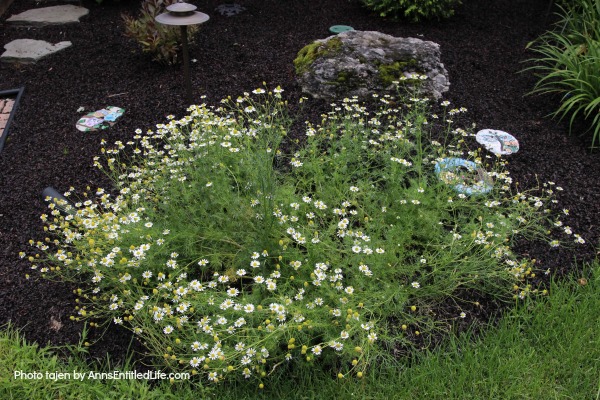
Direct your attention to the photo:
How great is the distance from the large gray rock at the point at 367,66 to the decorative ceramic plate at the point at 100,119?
5.40 ft

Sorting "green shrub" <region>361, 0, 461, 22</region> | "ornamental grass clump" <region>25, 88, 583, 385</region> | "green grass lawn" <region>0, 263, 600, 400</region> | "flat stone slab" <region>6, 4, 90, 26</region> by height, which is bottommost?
"green grass lawn" <region>0, 263, 600, 400</region>

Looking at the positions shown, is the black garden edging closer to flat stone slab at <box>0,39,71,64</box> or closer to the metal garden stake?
flat stone slab at <box>0,39,71,64</box>

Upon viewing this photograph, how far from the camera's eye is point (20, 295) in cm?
304

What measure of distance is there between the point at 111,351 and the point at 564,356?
2.37 metres

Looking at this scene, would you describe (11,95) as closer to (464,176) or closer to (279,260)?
(279,260)

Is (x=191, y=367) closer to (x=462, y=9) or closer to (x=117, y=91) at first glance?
(x=117, y=91)

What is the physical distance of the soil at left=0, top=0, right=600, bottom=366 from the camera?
3242mm

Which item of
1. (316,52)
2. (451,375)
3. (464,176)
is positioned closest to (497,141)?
(464,176)

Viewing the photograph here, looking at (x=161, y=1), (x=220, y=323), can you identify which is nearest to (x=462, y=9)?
(x=161, y=1)

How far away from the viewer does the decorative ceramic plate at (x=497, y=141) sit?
4000mm

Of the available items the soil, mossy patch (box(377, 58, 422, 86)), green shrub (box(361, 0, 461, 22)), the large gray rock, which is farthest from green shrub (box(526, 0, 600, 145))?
green shrub (box(361, 0, 461, 22))

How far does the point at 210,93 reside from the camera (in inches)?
183

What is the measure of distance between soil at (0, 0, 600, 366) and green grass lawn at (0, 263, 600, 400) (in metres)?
0.17

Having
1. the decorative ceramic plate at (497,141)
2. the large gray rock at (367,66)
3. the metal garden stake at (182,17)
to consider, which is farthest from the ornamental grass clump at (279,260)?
the large gray rock at (367,66)
